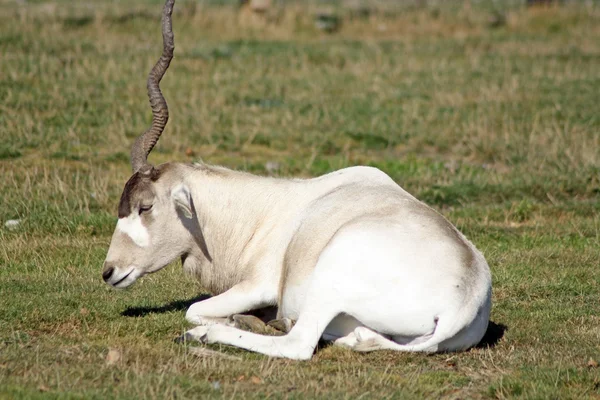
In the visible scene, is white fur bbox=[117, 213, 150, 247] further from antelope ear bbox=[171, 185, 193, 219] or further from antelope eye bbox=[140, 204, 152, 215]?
antelope ear bbox=[171, 185, 193, 219]

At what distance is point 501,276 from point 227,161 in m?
5.05

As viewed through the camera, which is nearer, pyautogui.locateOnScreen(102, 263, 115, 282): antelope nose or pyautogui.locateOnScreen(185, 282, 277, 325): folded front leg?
pyautogui.locateOnScreen(185, 282, 277, 325): folded front leg

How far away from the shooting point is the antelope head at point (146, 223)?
7121mm

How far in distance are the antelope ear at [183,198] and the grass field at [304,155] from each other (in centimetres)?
80

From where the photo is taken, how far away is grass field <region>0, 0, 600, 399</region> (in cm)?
594

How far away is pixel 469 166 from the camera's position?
42.5 feet

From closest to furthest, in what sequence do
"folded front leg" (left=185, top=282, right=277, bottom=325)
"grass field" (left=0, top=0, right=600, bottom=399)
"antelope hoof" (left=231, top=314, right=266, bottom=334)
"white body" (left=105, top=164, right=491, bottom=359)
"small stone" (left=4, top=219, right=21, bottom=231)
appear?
1. "grass field" (left=0, top=0, right=600, bottom=399)
2. "white body" (left=105, top=164, right=491, bottom=359)
3. "antelope hoof" (left=231, top=314, right=266, bottom=334)
4. "folded front leg" (left=185, top=282, right=277, bottom=325)
5. "small stone" (left=4, top=219, right=21, bottom=231)

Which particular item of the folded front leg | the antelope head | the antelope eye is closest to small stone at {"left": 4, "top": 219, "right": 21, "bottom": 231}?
the antelope head

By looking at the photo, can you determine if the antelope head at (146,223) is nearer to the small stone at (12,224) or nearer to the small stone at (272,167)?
the small stone at (12,224)

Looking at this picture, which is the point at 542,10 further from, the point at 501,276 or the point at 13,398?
the point at 13,398

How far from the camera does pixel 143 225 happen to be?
23.6 feet

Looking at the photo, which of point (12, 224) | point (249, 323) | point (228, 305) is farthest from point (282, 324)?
point (12, 224)

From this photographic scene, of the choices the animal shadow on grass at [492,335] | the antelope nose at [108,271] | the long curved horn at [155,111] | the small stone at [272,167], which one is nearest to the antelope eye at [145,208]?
Answer: the long curved horn at [155,111]

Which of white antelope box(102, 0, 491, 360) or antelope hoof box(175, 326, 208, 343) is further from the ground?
white antelope box(102, 0, 491, 360)
